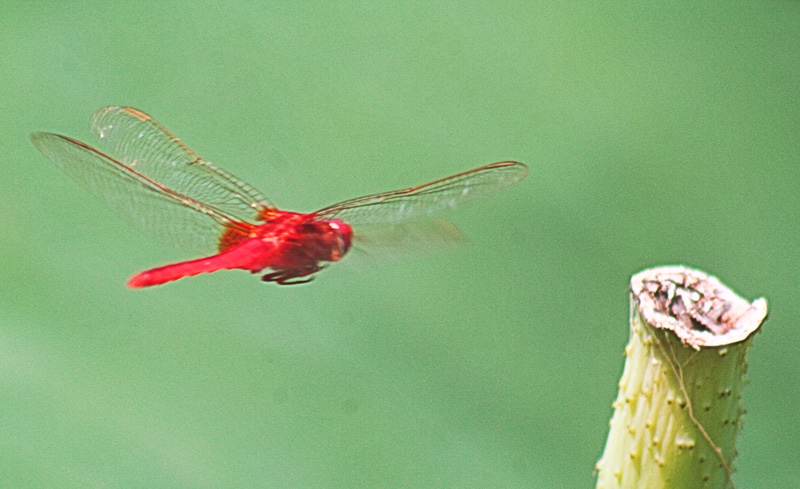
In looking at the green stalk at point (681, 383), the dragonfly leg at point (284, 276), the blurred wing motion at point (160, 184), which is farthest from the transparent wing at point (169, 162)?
the green stalk at point (681, 383)

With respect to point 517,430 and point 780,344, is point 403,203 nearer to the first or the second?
point 517,430

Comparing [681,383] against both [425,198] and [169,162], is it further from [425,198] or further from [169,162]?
[169,162]

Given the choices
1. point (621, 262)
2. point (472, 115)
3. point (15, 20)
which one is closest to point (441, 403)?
point (621, 262)

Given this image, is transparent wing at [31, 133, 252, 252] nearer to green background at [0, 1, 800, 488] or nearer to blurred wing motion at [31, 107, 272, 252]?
blurred wing motion at [31, 107, 272, 252]

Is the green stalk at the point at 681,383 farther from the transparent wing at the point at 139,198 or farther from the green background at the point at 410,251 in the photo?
the transparent wing at the point at 139,198

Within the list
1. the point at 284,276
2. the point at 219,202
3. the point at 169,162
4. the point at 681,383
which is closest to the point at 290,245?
the point at 284,276

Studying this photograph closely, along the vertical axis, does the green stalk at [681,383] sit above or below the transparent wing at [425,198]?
below
